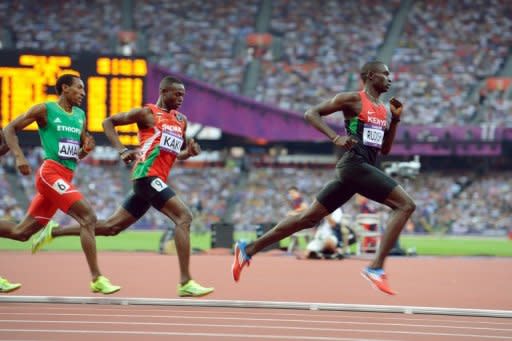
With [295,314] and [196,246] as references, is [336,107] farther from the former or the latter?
[196,246]

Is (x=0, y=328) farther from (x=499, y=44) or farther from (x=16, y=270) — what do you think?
(x=499, y=44)

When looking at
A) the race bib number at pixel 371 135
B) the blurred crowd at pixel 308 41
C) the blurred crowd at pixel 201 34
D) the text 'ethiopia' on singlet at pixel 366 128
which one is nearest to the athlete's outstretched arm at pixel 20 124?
the text 'ethiopia' on singlet at pixel 366 128

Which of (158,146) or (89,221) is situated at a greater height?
(158,146)

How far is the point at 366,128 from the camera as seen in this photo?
31.3 ft

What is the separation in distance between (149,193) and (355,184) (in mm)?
2043

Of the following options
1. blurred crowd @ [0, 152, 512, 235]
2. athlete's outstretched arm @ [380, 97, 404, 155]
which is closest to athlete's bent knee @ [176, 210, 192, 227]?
athlete's outstretched arm @ [380, 97, 404, 155]

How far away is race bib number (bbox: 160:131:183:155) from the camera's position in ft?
32.3

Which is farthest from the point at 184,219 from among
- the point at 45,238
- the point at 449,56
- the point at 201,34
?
the point at 449,56

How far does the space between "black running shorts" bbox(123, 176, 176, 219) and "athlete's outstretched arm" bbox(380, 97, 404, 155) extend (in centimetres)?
219

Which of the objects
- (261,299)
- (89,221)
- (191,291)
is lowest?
(261,299)

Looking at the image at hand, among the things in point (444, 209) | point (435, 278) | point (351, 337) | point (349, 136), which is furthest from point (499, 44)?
point (351, 337)

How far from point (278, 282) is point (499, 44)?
3599 cm

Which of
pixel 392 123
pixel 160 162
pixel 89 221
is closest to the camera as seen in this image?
pixel 89 221

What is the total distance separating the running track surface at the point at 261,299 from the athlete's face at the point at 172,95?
1946 millimetres
